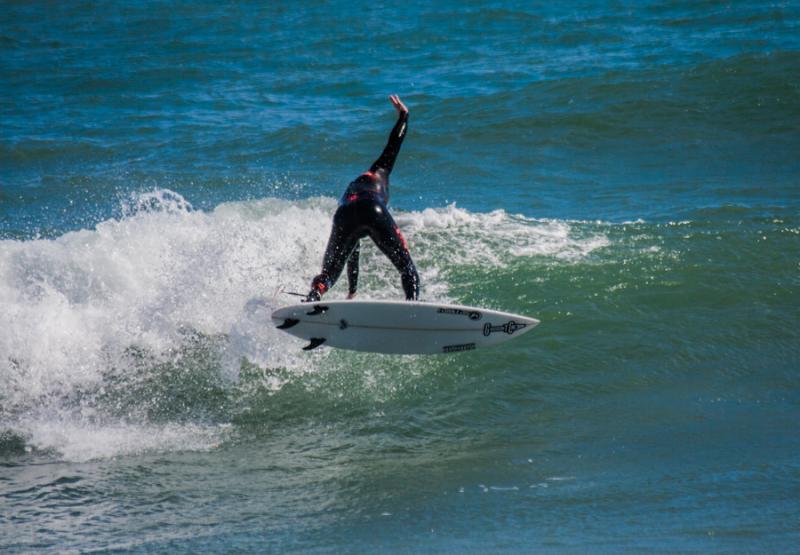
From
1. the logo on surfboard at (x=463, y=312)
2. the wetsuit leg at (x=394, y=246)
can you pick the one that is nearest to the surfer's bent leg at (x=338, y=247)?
the wetsuit leg at (x=394, y=246)

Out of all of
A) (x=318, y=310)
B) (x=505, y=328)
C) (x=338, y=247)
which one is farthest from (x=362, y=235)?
(x=505, y=328)

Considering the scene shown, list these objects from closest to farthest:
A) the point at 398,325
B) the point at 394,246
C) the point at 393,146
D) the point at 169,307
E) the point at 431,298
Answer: the point at 398,325, the point at 394,246, the point at 393,146, the point at 169,307, the point at 431,298

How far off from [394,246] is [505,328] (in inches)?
42.9

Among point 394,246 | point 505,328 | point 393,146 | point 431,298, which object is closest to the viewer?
point 505,328

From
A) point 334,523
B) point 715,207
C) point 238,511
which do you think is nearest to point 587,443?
point 334,523

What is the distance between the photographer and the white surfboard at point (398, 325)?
23.6ft

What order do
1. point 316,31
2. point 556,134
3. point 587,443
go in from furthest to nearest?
1. point 316,31
2. point 556,134
3. point 587,443

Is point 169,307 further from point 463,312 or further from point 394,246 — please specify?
point 463,312

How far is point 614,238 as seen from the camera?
440 inches

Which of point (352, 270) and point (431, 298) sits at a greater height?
point (352, 270)

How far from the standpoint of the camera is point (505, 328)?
24.3 feet

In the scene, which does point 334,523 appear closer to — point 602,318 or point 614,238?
point 602,318

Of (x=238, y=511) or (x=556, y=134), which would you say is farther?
(x=556, y=134)

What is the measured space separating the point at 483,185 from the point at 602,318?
5622 millimetres
